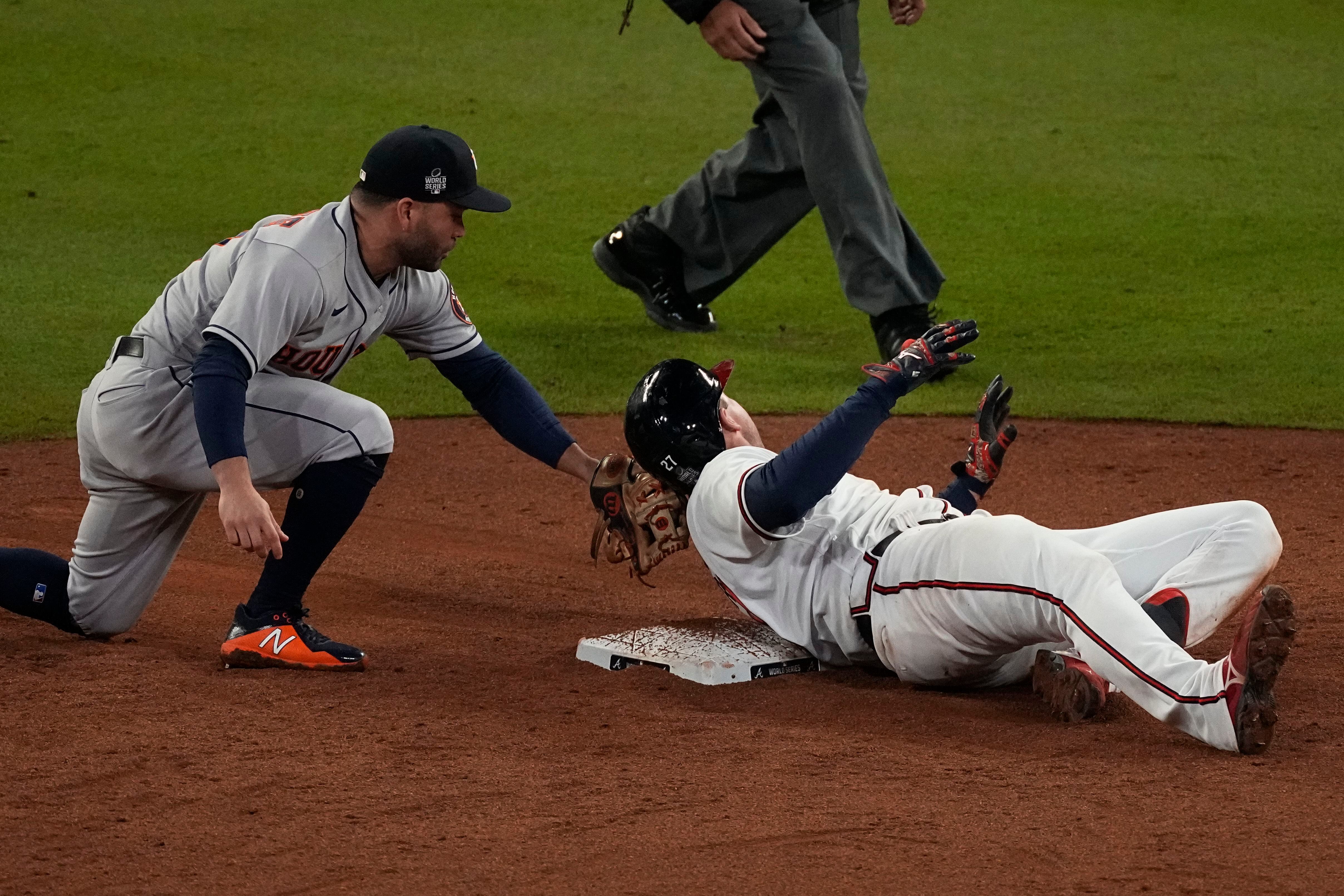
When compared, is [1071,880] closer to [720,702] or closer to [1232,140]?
[720,702]

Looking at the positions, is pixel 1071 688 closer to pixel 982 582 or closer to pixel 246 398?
pixel 982 582

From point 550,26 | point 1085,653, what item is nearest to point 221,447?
point 1085,653

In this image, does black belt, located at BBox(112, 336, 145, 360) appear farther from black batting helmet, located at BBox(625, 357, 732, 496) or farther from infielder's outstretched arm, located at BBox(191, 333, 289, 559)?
black batting helmet, located at BBox(625, 357, 732, 496)

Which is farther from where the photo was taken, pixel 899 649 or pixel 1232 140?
pixel 1232 140

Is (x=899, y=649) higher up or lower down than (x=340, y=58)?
lower down

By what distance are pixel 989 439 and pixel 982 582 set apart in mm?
698

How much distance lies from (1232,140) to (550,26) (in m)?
4.88

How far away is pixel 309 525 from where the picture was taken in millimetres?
3537

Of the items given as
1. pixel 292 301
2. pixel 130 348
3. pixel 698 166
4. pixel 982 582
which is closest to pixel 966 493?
pixel 982 582

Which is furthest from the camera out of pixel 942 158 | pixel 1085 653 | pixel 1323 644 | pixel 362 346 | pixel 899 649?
pixel 942 158

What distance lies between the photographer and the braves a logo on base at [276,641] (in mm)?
3449

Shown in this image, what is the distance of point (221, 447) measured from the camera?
321 centimetres

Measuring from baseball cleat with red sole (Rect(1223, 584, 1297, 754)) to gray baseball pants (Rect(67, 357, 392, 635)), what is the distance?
1.83m

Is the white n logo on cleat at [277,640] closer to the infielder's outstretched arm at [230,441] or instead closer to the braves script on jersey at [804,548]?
the infielder's outstretched arm at [230,441]
